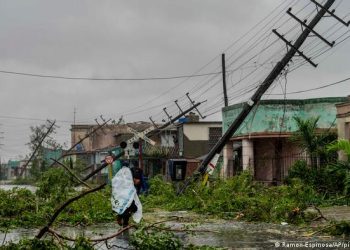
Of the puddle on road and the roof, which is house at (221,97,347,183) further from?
the puddle on road

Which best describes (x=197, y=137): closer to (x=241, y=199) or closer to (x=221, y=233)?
(x=241, y=199)

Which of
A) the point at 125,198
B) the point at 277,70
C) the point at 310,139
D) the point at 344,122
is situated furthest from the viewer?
the point at 277,70

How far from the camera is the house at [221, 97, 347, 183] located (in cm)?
3094

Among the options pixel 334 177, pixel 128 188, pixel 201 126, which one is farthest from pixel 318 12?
pixel 201 126

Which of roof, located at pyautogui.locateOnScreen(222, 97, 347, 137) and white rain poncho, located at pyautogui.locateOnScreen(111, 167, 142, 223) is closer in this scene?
white rain poncho, located at pyautogui.locateOnScreen(111, 167, 142, 223)

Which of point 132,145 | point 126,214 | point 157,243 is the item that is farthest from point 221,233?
point 132,145

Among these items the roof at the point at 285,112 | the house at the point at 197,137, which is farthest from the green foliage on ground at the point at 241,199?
the house at the point at 197,137

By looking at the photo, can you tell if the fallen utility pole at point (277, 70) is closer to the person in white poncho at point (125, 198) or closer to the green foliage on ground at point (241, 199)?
the green foliage on ground at point (241, 199)

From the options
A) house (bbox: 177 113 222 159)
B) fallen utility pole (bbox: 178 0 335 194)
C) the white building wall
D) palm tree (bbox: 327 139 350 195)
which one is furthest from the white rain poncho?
the white building wall

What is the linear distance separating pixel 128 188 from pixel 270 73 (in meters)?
13.1

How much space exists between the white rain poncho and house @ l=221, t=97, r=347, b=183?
1671 cm

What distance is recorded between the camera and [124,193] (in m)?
13.9

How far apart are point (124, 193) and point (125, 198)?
0.15 meters

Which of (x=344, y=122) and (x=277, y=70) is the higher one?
(x=277, y=70)
